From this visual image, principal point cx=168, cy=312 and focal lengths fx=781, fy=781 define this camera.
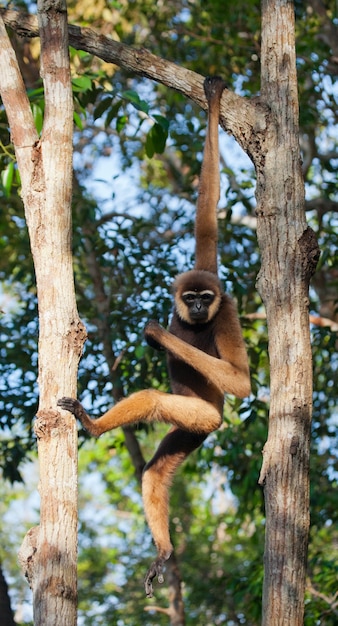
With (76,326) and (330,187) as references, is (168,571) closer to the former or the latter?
(330,187)

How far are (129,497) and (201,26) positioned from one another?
1068 centimetres

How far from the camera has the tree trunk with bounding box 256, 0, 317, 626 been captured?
4145 mm

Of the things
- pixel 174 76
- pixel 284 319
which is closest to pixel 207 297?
pixel 174 76

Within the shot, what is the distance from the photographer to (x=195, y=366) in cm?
604

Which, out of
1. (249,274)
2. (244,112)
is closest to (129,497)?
(249,274)

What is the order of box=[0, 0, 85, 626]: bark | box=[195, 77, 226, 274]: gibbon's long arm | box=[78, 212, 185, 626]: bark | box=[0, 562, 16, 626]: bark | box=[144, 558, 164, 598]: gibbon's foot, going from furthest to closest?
box=[78, 212, 185, 626]: bark
box=[0, 562, 16, 626]: bark
box=[195, 77, 226, 274]: gibbon's long arm
box=[144, 558, 164, 598]: gibbon's foot
box=[0, 0, 85, 626]: bark

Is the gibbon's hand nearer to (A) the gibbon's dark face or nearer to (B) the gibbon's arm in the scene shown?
(B) the gibbon's arm

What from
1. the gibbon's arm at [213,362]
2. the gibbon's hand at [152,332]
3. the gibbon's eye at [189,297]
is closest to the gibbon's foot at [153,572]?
the gibbon's arm at [213,362]

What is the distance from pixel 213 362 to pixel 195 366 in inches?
6.2

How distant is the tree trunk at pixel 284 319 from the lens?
414cm

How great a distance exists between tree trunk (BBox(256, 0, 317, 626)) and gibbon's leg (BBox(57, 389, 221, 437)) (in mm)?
1454

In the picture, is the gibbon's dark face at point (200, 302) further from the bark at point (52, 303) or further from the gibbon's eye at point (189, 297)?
the bark at point (52, 303)

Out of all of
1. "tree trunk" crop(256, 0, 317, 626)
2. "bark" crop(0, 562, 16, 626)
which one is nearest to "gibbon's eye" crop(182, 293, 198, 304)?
"tree trunk" crop(256, 0, 317, 626)

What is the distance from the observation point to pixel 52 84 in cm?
482
